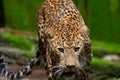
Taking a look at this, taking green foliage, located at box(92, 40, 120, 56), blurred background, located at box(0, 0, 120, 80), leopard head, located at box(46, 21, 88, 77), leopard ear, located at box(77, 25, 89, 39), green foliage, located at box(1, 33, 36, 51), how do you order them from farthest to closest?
green foliage, located at box(1, 33, 36, 51) → green foliage, located at box(92, 40, 120, 56) → blurred background, located at box(0, 0, 120, 80) → leopard ear, located at box(77, 25, 89, 39) → leopard head, located at box(46, 21, 88, 77)

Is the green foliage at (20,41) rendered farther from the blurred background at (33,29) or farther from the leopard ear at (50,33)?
the leopard ear at (50,33)

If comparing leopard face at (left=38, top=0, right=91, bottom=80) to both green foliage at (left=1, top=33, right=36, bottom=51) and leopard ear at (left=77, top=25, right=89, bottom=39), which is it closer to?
leopard ear at (left=77, top=25, right=89, bottom=39)

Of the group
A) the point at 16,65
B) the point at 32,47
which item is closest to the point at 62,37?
the point at 16,65

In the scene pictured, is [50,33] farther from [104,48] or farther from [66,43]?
[104,48]

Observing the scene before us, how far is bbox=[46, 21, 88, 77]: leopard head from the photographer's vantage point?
9.43m

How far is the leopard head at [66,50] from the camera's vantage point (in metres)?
9.43

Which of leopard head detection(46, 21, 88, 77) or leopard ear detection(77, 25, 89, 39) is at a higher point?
leopard ear detection(77, 25, 89, 39)

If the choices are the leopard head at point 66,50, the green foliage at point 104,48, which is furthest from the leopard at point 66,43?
the green foliage at point 104,48

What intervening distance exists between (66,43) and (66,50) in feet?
0.37

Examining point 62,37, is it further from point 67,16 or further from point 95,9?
point 95,9

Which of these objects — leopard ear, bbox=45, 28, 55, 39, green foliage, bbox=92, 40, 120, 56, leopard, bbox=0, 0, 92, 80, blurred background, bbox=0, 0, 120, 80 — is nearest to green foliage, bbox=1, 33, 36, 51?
blurred background, bbox=0, 0, 120, 80

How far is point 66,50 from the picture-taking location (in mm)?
9547

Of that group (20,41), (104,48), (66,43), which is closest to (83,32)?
(66,43)

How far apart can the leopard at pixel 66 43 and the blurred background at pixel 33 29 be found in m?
3.50
